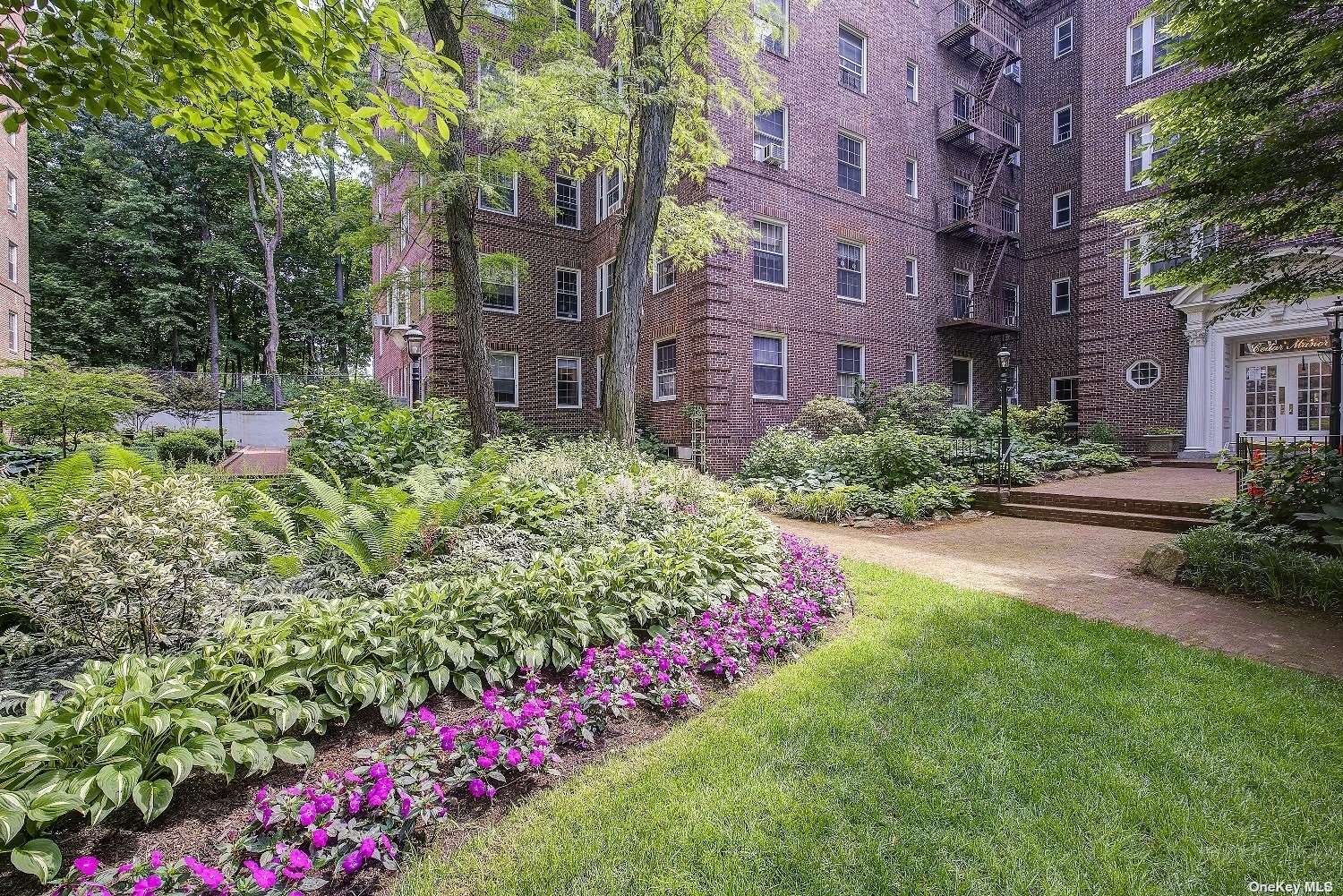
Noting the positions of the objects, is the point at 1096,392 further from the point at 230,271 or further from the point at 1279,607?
the point at 230,271

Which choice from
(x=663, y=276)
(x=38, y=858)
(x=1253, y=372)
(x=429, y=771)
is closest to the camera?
(x=38, y=858)

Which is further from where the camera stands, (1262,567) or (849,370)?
(849,370)

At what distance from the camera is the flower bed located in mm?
1712

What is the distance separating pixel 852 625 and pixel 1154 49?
20.8 meters

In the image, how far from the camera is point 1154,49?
51.8ft

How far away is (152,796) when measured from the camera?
1882mm

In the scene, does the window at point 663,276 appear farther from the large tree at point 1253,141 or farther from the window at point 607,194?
the large tree at point 1253,141

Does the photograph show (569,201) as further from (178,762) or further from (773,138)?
(178,762)

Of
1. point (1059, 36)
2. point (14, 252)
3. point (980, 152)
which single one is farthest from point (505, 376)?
point (1059, 36)

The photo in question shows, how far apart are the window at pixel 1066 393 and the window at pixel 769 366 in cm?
963

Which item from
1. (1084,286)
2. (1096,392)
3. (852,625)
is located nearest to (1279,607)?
(852,625)

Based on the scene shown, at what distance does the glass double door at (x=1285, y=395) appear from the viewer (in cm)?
1244

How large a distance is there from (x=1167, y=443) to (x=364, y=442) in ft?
59.4

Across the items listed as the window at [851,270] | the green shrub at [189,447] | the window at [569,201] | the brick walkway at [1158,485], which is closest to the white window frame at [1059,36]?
the window at [851,270]
